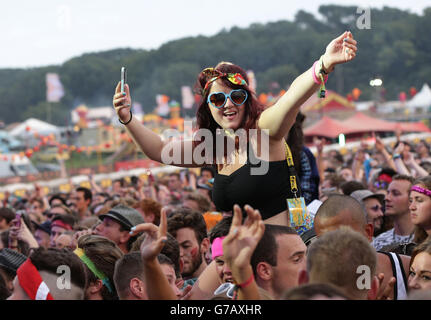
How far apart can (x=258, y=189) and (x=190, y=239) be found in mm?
1551

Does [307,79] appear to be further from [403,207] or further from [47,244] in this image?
[47,244]

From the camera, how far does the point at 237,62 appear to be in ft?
296

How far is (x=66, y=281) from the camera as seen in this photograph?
285cm

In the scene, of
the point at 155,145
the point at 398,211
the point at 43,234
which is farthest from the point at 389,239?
the point at 43,234

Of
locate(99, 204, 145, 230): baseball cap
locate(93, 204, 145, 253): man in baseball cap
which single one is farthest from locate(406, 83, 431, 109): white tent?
locate(93, 204, 145, 253): man in baseball cap

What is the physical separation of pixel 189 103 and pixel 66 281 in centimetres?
3986

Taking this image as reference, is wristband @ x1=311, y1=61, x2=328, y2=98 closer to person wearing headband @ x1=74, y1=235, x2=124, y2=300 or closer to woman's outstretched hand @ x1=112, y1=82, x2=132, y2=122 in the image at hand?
woman's outstretched hand @ x1=112, y1=82, x2=132, y2=122

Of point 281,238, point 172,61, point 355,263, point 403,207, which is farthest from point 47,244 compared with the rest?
point 172,61

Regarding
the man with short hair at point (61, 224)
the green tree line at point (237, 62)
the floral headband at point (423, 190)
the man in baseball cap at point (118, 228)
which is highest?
the green tree line at point (237, 62)

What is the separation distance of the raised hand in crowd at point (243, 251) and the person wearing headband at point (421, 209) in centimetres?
256

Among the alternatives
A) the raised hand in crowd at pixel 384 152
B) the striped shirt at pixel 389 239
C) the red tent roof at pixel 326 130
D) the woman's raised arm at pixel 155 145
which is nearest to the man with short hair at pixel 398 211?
the striped shirt at pixel 389 239

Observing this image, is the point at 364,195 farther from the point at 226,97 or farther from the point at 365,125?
the point at 365,125

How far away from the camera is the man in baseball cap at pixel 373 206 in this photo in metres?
5.91

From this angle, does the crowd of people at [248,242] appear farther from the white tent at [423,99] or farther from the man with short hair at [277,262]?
the white tent at [423,99]
